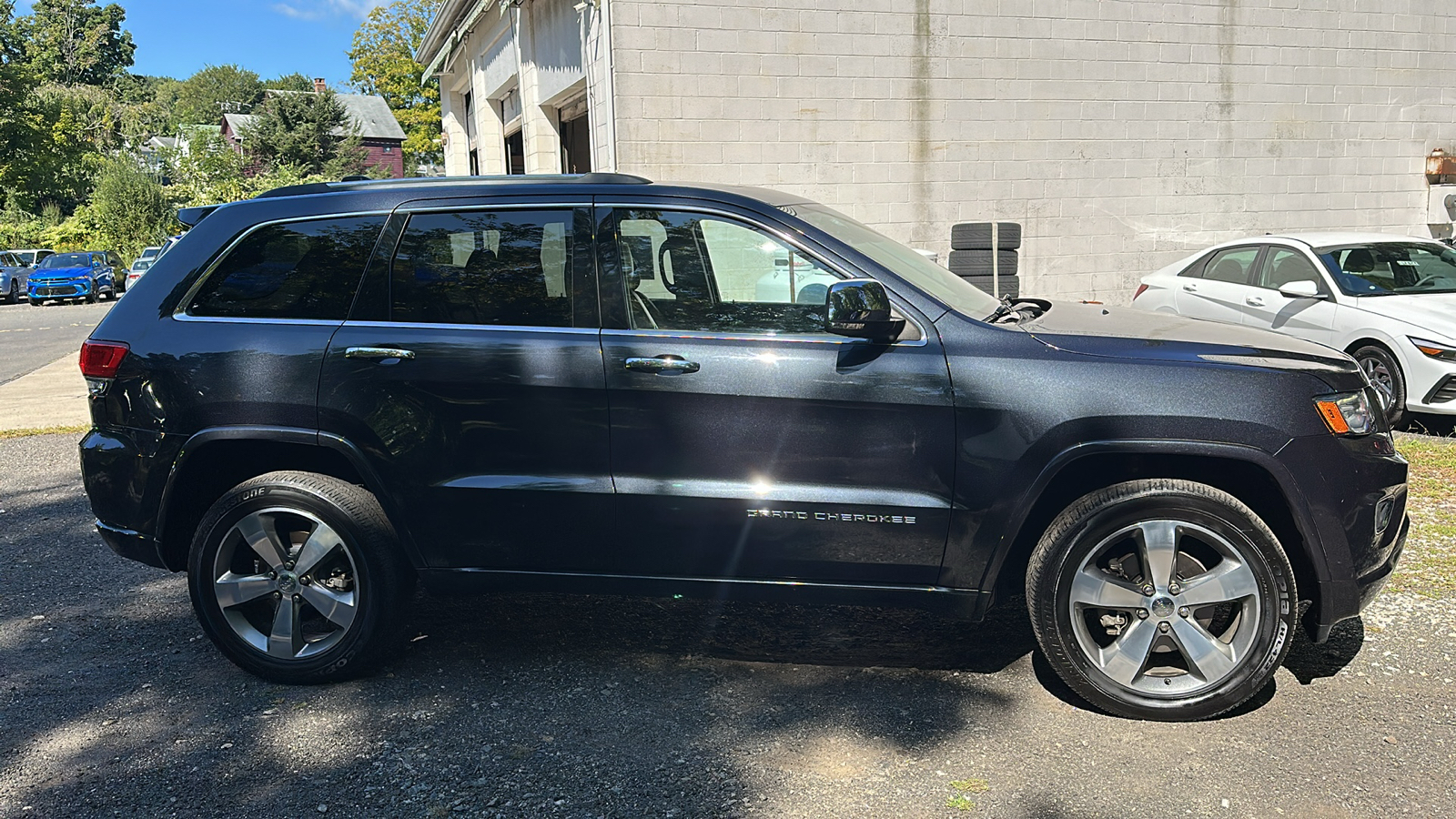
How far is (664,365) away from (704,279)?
0.44m

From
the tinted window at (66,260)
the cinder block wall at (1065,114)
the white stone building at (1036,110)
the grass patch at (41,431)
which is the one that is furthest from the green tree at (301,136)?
the grass patch at (41,431)

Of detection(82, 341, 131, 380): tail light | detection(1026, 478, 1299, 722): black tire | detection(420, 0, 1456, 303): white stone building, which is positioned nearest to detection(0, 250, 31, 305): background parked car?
detection(420, 0, 1456, 303): white stone building

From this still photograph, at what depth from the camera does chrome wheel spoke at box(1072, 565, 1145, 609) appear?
139 inches

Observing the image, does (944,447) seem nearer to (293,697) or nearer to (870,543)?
(870,543)

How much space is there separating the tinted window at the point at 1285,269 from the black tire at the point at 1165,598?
6.35 metres

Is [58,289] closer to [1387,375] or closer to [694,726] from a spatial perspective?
[1387,375]

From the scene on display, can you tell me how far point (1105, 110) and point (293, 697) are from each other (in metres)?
12.1

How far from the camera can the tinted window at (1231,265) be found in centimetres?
947

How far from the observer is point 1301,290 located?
832cm

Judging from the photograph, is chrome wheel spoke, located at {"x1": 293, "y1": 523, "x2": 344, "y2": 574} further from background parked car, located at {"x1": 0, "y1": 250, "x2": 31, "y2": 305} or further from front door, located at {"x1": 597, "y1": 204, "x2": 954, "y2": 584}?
background parked car, located at {"x1": 0, "y1": 250, "x2": 31, "y2": 305}

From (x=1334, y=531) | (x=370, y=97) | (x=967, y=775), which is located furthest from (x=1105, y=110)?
(x=370, y=97)

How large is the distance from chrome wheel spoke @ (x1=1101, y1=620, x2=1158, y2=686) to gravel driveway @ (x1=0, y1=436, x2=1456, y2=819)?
7.1 inches

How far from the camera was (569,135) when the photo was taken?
587 inches

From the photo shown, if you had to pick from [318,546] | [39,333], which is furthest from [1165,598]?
[39,333]
